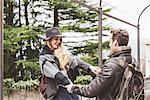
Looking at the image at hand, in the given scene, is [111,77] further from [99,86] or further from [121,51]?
[121,51]

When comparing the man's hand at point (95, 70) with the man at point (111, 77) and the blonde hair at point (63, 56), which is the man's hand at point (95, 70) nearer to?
the man at point (111, 77)

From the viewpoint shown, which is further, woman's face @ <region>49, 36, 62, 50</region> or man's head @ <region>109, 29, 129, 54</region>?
man's head @ <region>109, 29, 129, 54</region>

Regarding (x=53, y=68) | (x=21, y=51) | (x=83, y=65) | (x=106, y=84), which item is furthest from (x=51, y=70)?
(x=106, y=84)

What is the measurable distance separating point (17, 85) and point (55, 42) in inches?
15.6

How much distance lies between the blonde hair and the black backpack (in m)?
0.42

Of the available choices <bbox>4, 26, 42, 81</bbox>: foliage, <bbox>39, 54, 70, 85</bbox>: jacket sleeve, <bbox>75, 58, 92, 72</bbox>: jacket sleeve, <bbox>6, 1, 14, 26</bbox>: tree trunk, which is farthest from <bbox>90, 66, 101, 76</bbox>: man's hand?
<bbox>6, 1, 14, 26</bbox>: tree trunk

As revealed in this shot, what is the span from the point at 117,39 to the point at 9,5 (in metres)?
0.97

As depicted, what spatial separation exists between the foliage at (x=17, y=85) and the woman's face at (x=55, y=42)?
261 millimetres

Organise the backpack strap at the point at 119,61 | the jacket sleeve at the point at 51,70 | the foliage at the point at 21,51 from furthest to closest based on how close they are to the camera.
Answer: the backpack strap at the point at 119,61 < the jacket sleeve at the point at 51,70 < the foliage at the point at 21,51

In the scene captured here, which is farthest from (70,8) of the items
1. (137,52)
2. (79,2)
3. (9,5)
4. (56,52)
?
(137,52)

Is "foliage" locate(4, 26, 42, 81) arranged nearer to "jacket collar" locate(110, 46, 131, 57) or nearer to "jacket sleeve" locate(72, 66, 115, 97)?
"jacket sleeve" locate(72, 66, 115, 97)

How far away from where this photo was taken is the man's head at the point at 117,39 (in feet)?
8.74

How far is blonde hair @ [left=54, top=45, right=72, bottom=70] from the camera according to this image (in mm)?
2301

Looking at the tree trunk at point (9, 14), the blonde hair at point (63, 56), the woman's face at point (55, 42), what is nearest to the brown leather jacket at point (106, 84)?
the blonde hair at point (63, 56)
